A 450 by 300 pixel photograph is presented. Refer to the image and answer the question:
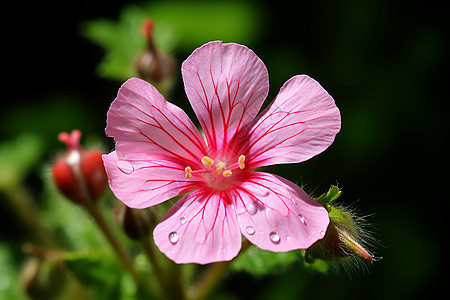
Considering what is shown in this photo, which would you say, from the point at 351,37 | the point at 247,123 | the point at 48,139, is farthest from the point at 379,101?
the point at 48,139

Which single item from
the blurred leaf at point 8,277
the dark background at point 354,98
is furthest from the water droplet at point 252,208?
the blurred leaf at point 8,277

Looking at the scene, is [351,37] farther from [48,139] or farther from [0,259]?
[0,259]

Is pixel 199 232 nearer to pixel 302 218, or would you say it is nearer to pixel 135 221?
pixel 302 218

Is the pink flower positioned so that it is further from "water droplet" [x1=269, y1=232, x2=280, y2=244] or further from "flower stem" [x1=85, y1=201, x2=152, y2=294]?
"flower stem" [x1=85, y1=201, x2=152, y2=294]

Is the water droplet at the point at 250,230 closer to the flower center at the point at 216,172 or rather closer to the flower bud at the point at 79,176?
the flower center at the point at 216,172

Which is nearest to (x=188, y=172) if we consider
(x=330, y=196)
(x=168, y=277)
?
(x=330, y=196)

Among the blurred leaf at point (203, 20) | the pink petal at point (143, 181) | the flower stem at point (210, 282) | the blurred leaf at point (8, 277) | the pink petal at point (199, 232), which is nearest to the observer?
the pink petal at point (199, 232)
